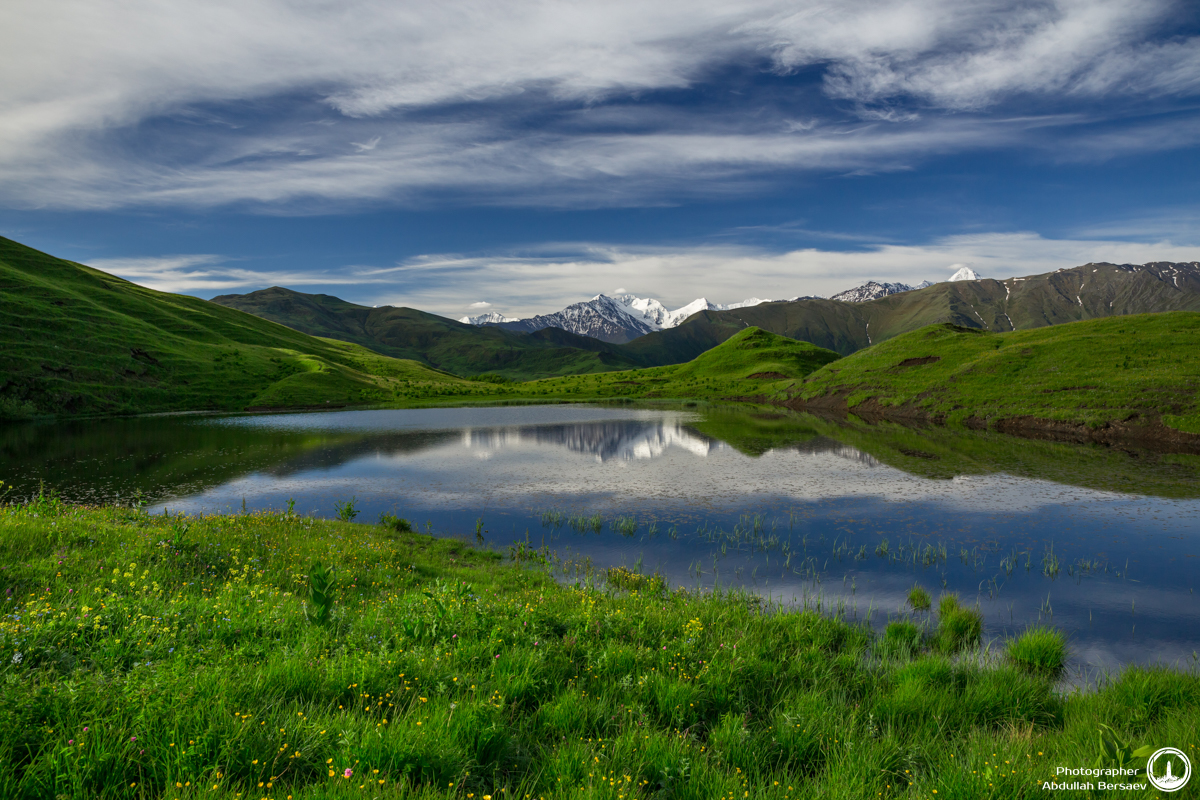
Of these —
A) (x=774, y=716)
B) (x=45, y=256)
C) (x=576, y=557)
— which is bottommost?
(x=576, y=557)

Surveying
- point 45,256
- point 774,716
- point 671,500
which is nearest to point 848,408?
point 671,500

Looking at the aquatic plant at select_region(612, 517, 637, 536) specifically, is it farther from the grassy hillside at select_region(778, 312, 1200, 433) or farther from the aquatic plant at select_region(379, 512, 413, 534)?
the grassy hillside at select_region(778, 312, 1200, 433)

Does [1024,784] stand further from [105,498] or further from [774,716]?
[105,498]

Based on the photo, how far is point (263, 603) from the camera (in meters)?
10.5

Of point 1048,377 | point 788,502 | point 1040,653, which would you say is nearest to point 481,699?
point 1040,653

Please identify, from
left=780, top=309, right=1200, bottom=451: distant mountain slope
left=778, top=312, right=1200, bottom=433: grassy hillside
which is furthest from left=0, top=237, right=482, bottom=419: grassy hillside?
left=780, top=309, right=1200, bottom=451: distant mountain slope

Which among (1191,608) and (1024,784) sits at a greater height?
(1024,784)

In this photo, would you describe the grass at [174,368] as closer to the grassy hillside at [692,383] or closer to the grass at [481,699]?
the grassy hillside at [692,383]

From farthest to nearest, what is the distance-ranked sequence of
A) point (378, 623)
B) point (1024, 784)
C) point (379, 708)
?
point (378, 623), point (379, 708), point (1024, 784)

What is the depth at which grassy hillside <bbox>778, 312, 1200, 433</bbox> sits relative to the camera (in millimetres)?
54000

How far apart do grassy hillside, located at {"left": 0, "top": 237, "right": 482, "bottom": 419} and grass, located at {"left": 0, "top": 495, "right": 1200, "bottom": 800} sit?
93.4m

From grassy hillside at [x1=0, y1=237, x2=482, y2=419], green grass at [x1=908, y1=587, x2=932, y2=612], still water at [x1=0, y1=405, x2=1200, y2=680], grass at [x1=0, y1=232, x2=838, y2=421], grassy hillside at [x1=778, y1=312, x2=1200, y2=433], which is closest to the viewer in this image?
green grass at [x1=908, y1=587, x2=932, y2=612]

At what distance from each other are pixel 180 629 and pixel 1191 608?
82.4 feet

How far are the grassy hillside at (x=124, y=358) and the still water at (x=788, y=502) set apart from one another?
3264 cm
